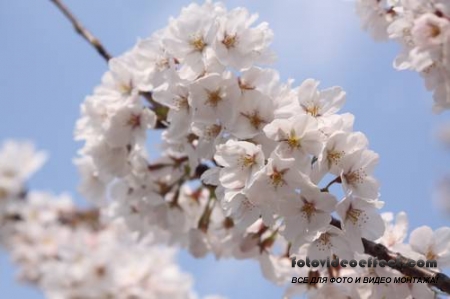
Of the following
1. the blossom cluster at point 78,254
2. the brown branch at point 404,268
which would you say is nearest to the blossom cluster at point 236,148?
the brown branch at point 404,268

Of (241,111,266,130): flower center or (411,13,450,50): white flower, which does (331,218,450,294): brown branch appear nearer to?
(241,111,266,130): flower center

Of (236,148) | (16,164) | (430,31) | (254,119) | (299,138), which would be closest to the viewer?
(430,31)

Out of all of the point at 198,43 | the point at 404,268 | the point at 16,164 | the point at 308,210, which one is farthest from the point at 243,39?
the point at 16,164

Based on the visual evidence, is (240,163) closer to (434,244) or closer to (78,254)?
(434,244)

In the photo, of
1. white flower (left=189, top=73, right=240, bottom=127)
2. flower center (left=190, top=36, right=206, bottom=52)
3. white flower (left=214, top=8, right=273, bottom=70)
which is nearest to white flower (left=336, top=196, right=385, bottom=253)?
white flower (left=189, top=73, right=240, bottom=127)

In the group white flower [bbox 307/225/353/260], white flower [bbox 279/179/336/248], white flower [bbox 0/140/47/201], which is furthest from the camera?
white flower [bbox 0/140/47/201]

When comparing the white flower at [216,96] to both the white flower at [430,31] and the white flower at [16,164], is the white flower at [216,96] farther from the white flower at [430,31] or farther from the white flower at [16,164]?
the white flower at [16,164]

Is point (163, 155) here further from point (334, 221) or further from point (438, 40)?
point (438, 40)
